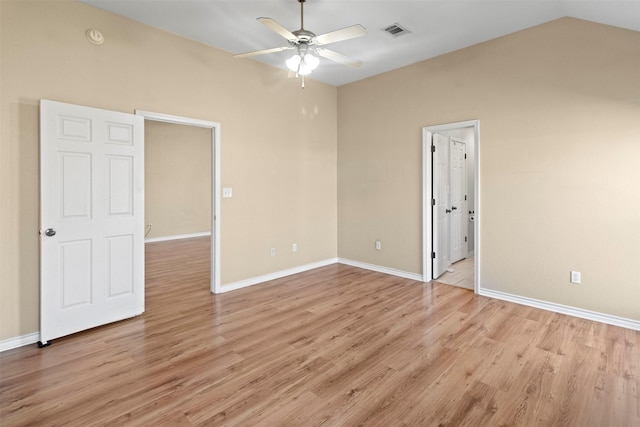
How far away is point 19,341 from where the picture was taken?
279 cm

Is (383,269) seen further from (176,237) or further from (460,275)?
(176,237)

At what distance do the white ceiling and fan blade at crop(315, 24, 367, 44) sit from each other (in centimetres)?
65

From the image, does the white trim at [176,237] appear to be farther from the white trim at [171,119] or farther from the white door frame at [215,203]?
the white trim at [171,119]

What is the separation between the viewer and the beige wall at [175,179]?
790cm

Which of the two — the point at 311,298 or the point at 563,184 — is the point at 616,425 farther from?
the point at 311,298

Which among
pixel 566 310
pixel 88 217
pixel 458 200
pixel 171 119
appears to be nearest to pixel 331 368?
pixel 88 217

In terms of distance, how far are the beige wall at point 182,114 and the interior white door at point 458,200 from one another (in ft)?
6.69

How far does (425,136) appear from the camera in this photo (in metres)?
4.59

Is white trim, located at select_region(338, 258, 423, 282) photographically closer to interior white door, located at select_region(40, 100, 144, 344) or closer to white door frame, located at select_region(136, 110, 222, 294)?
white door frame, located at select_region(136, 110, 222, 294)

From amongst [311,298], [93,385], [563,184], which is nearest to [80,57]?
[93,385]

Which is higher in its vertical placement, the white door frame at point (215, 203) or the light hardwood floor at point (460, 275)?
the white door frame at point (215, 203)

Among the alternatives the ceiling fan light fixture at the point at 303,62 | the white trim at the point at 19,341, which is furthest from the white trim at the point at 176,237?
the ceiling fan light fixture at the point at 303,62

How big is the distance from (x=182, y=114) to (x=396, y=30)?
269 centimetres

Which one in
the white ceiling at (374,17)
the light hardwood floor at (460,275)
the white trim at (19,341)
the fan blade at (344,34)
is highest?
the white ceiling at (374,17)
